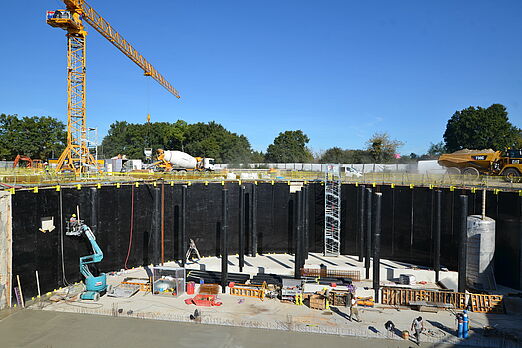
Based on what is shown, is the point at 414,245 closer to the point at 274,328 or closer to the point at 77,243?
the point at 274,328

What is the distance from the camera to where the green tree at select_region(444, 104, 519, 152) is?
60469 mm

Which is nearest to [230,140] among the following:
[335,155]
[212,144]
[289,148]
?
[212,144]

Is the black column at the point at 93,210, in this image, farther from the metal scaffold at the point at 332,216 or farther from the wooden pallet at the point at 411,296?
the wooden pallet at the point at 411,296

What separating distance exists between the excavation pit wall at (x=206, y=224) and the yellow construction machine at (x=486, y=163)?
17.3ft

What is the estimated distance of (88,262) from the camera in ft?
60.2

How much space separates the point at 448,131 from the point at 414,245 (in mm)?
53385

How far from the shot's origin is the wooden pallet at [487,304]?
1700 cm

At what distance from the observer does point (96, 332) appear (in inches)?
558

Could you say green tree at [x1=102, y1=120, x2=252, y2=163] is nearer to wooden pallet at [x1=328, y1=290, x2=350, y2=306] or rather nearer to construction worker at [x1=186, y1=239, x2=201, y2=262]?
construction worker at [x1=186, y1=239, x2=201, y2=262]

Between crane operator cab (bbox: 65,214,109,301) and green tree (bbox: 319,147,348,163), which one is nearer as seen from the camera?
crane operator cab (bbox: 65,214,109,301)

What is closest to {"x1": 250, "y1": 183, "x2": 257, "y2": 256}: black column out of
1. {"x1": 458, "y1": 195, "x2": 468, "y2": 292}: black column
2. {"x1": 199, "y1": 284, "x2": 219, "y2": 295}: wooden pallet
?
{"x1": 199, "y1": 284, "x2": 219, "y2": 295}: wooden pallet

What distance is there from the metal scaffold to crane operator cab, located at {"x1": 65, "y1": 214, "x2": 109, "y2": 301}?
16.1 metres

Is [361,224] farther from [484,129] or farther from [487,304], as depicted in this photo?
[484,129]

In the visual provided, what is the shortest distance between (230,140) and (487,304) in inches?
2236
